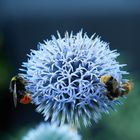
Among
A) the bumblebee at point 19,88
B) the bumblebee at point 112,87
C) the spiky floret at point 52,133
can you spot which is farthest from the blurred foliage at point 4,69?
the bumblebee at point 112,87

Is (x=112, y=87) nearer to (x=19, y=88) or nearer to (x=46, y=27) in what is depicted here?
(x=19, y=88)

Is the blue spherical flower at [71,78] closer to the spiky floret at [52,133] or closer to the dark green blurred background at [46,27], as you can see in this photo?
the spiky floret at [52,133]

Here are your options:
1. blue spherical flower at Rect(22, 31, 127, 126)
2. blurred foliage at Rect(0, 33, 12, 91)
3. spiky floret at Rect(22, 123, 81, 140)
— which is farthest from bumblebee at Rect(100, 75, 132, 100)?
blurred foliage at Rect(0, 33, 12, 91)

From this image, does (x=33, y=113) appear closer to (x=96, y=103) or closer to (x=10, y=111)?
(x=10, y=111)

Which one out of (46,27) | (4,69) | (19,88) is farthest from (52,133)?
(46,27)

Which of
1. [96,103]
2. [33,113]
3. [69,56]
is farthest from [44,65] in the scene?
[33,113]

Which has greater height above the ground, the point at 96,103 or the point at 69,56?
the point at 69,56

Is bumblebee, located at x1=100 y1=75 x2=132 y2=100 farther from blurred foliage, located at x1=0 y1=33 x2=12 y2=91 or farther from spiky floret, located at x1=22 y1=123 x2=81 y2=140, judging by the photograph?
blurred foliage, located at x1=0 y1=33 x2=12 y2=91
